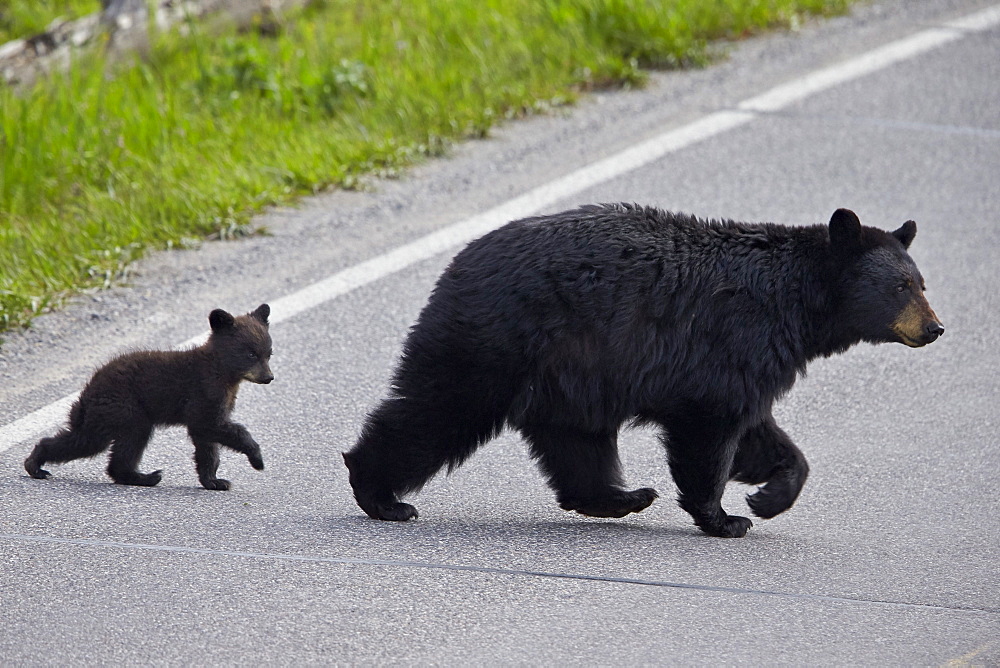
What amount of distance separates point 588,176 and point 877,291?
3.21m

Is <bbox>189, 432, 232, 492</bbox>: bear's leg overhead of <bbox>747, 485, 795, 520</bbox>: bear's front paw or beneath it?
overhead

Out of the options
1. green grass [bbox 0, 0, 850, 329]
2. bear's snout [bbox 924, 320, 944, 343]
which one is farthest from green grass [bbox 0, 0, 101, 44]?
bear's snout [bbox 924, 320, 944, 343]

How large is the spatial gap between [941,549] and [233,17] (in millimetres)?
7306

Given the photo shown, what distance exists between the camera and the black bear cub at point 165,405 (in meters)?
4.71

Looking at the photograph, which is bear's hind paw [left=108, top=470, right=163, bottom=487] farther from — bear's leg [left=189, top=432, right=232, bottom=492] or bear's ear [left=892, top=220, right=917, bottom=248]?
bear's ear [left=892, top=220, right=917, bottom=248]

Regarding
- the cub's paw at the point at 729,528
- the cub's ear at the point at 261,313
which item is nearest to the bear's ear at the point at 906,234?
the cub's paw at the point at 729,528

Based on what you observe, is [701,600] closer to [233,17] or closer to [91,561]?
[91,561]

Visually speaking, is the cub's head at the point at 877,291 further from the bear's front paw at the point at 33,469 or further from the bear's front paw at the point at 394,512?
the bear's front paw at the point at 33,469

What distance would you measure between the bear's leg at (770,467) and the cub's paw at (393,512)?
3.88 ft

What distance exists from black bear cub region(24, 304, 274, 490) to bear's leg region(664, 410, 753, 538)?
1511 mm

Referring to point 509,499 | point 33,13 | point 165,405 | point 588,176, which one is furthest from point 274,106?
point 509,499

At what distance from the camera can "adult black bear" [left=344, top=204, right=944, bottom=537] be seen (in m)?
4.36

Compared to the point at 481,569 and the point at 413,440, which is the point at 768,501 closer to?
the point at 481,569

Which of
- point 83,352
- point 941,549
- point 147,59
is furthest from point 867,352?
point 147,59
